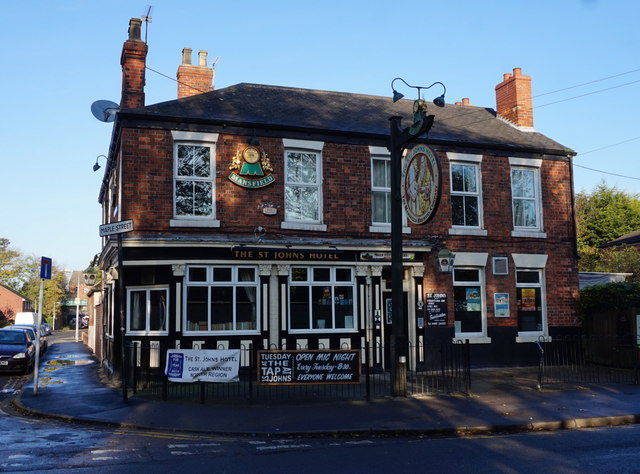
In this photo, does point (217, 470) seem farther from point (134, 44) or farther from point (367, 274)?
point (134, 44)

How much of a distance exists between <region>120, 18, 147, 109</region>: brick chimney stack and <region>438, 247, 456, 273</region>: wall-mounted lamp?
9.33m

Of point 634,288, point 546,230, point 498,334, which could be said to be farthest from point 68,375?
point 634,288

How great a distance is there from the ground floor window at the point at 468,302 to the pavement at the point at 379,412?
3.63 metres

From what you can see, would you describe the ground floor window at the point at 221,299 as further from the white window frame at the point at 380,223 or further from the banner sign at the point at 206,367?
the white window frame at the point at 380,223

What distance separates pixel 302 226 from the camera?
52.3 feet

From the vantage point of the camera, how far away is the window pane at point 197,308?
14.8m

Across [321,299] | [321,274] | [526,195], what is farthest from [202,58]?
[526,195]

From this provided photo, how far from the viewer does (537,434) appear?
922 cm

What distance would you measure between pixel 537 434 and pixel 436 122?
476 inches

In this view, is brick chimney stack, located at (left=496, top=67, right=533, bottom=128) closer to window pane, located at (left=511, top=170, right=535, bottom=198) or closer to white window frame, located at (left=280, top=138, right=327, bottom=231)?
window pane, located at (left=511, top=170, right=535, bottom=198)

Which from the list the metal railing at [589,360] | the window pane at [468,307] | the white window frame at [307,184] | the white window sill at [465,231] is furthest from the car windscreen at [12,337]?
the metal railing at [589,360]

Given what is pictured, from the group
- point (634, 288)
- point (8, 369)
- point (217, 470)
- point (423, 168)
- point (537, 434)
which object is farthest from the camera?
point (8, 369)

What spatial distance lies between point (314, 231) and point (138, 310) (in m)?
5.02

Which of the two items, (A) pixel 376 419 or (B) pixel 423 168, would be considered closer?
(A) pixel 376 419
